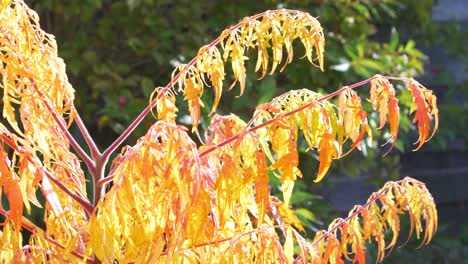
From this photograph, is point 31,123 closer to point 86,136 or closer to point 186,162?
point 86,136

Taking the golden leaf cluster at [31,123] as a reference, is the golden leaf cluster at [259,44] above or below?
above

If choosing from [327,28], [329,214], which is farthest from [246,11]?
[329,214]

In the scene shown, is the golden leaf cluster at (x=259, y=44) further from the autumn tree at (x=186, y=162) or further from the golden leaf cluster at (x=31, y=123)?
A: the golden leaf cluster at (x=31, y=123)

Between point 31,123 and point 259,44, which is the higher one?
point 259,44

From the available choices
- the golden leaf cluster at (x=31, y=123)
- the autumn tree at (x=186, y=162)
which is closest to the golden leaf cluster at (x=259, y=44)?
the autumn tree at (x=186, y=162)

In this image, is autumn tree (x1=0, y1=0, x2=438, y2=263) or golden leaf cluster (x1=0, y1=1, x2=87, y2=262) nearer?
autumn tree (x1=0, y1=0, x2=438, y2=263)

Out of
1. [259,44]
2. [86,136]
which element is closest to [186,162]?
[259,44]

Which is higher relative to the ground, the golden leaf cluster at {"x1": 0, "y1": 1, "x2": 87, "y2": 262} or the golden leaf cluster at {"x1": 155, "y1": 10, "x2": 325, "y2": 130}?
the golden leaf cluster at {"x1": 155, "y1": 10, "x2": 325, "y2": 130}

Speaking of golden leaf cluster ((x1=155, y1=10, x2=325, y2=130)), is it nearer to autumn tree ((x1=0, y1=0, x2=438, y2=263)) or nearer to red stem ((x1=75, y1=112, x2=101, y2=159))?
autumn tree ((x1=0, y1=0, x2=438, y2=263))

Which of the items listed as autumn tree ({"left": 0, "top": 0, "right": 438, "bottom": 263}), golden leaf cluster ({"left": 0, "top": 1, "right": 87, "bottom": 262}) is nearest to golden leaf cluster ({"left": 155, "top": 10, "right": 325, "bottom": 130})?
autumn tree ({"left": 0, "top": 0, "right": 438, "bottom": 263})

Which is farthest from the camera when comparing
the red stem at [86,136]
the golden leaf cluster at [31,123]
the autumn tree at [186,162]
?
the red stem at [86,136]

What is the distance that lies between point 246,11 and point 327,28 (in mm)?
348

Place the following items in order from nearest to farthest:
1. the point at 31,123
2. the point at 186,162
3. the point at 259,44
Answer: the point at 186,162
the point at 259,44
the point at 31,123

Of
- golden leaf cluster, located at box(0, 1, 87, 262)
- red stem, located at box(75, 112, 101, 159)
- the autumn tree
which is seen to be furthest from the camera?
red stem, located at box(75, 112, 101, 159)
